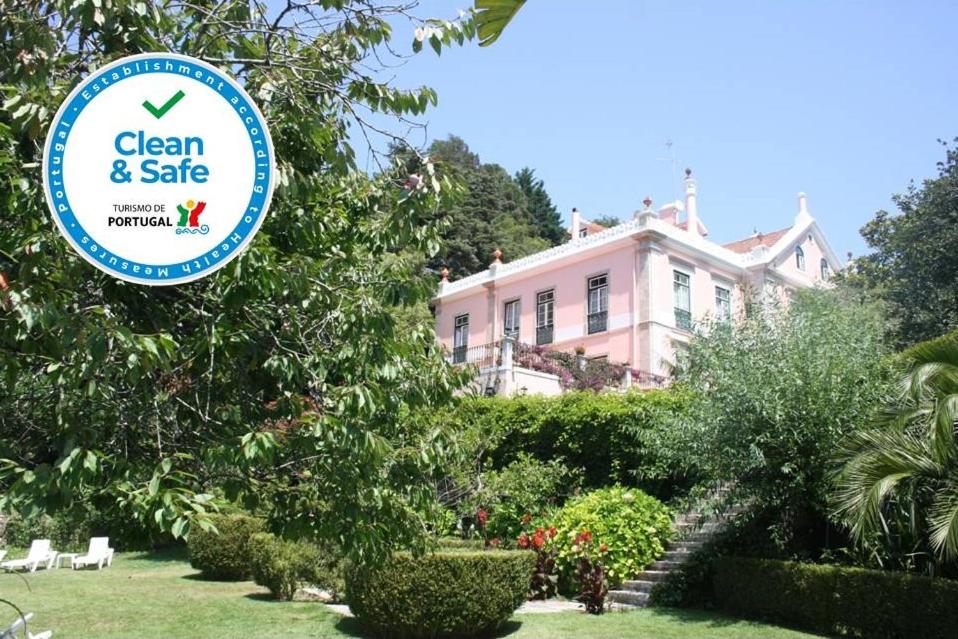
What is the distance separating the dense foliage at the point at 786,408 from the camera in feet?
37.7

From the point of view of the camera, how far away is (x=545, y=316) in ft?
103

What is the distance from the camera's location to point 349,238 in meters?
5.86

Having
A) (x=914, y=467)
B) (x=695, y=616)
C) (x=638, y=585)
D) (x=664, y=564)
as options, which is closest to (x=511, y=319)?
(x=664, y=564)

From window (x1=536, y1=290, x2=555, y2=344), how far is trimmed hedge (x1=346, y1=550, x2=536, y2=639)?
2056 centimetres

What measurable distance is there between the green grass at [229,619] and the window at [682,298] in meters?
Result: 17.1

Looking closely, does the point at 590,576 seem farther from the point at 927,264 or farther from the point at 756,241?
the point at 756,241

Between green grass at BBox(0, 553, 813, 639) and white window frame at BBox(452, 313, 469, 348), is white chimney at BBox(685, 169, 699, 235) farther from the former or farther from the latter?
green grass at BBox(0, 553, 813, 639)

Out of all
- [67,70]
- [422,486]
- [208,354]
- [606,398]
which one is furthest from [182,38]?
[606,398]

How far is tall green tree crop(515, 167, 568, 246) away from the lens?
57.2 metres

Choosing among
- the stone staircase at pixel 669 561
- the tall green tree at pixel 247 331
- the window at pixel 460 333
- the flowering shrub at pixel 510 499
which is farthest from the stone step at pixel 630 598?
the window at pixel 460 333

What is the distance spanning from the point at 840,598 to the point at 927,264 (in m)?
17.3

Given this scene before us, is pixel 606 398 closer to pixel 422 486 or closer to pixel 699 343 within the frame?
pixel 699 343

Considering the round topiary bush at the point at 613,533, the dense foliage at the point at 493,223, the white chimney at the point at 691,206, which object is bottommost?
the round topiary bush at the point at 613,533

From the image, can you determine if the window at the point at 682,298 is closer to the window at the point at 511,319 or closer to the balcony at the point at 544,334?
the balcony at the point at 544,334
